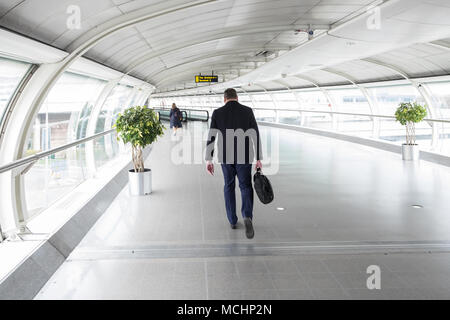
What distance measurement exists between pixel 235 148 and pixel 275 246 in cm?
125

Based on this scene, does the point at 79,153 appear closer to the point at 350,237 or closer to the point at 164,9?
the point at 164,9

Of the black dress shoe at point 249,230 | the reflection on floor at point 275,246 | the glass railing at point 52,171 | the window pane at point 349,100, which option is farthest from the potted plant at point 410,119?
the window pane at point 349,100

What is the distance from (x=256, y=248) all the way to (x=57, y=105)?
33.8 ft

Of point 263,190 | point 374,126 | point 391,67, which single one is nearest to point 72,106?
point 263,190

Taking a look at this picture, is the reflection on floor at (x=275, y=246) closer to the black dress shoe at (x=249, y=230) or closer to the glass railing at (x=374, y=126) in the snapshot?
the black dress shoe at (x=249, y=230)

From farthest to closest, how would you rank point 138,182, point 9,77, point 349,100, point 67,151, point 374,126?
point 349,100, point 374,126, point 138,182, point 9,77, point 67,151

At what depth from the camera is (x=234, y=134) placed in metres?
4.53

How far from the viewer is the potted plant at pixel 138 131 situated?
6.58 m

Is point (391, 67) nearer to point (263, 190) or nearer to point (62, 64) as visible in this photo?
point (263, 190)

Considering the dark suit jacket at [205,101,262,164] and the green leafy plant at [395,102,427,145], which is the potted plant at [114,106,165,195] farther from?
the green leafy plant at [395,102,427,145]

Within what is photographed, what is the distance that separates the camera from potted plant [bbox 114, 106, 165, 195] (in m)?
6.58

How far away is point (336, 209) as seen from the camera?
5793 millimetres

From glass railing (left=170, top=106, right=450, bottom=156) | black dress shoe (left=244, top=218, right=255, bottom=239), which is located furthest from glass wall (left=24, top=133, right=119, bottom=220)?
glass railing (left=170, top=106, right=450, bottom=156)
